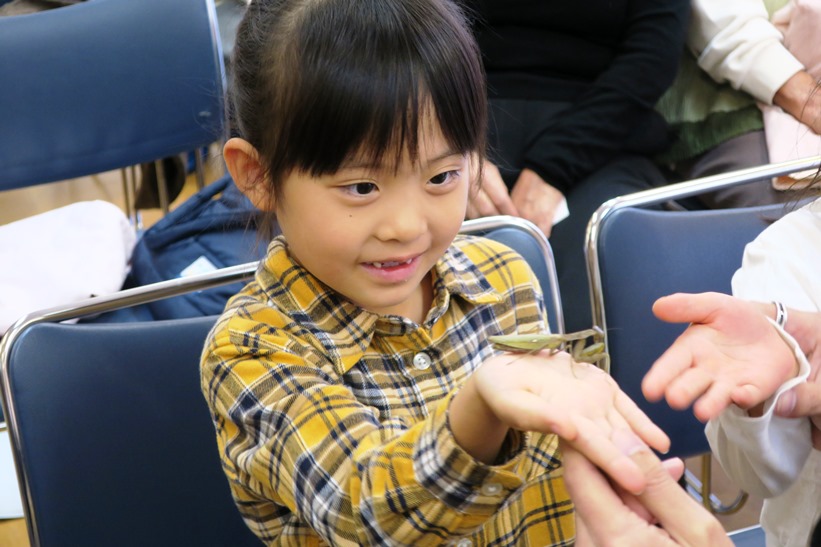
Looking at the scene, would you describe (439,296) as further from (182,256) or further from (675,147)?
(675,147)

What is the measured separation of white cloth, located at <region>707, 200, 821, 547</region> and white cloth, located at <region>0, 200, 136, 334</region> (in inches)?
37.4

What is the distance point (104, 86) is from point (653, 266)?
107 cm

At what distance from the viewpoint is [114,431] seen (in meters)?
0.99

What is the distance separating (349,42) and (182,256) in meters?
0.75

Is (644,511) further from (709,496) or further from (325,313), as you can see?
(709,496)

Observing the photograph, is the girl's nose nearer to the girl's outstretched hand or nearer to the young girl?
the young girl

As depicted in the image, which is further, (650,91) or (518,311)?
(650,91)

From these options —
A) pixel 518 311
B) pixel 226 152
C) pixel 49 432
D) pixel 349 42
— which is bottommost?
pixel 49 432

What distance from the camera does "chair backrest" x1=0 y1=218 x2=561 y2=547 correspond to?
96cm

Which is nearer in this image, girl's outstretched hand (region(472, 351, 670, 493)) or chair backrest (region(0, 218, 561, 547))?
girl's outstretched hand (region(472, 351, 670, 493))

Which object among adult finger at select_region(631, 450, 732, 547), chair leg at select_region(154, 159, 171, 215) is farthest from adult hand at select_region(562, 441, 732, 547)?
chair leg at select_region(154, 159, 171, 215)

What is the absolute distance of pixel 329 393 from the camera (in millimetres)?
749

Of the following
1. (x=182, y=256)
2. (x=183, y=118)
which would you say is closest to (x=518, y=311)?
(x=182, y=256)

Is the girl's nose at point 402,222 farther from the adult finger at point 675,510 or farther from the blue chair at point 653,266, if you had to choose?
the blue chair at point 653,266
